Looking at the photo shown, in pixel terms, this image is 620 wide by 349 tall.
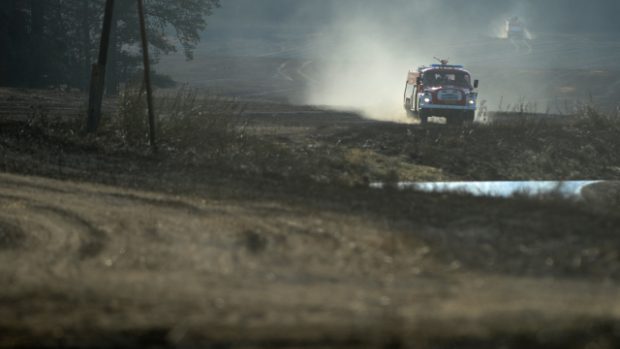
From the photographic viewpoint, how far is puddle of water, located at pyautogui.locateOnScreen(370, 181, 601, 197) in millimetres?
16938

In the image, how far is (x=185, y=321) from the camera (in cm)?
748

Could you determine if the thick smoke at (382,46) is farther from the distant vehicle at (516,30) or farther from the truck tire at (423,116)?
the truck tire at (423,116)

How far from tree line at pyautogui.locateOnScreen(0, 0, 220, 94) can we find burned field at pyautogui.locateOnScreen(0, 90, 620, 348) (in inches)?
1051

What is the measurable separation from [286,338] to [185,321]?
839 mm

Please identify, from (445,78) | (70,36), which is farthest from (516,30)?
(445,78)

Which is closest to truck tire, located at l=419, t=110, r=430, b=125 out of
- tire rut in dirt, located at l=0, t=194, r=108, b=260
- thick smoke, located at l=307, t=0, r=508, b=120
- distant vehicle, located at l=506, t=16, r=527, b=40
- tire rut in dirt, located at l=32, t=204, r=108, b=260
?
thick smoke, located at l=307, t=0, r=508, b=120

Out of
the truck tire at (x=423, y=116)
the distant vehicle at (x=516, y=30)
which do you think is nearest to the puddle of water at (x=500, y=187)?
the truck tire at (x=423, y=116)

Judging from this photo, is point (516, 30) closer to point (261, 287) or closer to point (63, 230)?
point (63, 230)

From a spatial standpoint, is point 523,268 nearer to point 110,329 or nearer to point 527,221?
point 527,221

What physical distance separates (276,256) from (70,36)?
143ft

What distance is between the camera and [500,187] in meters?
21.0

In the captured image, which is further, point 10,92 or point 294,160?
point 10,92

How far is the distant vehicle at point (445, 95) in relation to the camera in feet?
117

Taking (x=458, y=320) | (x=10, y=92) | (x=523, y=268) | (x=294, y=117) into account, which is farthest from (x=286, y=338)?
(x=10, y=92)
